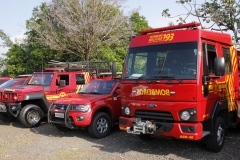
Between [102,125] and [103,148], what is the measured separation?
1265mm

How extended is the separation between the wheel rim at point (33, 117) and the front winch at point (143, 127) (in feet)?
16.4

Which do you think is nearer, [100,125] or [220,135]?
[220,135]

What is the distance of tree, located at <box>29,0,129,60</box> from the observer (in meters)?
17.6

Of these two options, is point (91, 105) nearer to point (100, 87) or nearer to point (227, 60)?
point (100, 87)

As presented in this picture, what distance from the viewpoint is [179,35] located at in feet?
19.1

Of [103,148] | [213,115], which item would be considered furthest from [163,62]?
[103,148]

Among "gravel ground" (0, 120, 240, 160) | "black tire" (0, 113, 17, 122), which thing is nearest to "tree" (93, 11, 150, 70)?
"black tire" (0, 113, 17, 122)

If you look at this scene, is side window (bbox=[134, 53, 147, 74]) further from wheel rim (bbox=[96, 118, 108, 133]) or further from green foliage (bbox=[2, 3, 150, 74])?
green foliage (bbox=[2, 3, 150, 74])

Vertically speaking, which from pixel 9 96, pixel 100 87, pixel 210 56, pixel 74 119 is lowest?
pixel 74 119

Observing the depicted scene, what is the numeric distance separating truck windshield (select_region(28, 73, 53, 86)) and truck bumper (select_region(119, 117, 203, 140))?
5.27 metres

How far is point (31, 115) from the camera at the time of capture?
32.1ft

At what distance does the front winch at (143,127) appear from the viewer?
5.76 meters

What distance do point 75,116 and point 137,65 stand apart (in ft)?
8.02

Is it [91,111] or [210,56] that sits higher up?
[210,56]
